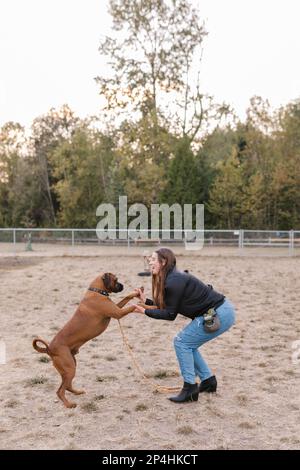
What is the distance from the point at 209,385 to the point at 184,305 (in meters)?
0.98

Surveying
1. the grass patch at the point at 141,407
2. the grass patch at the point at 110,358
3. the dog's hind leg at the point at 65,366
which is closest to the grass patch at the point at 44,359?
the grass patch at the point at 110,358

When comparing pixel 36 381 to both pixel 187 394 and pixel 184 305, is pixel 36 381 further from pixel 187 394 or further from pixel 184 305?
pixel 184 305

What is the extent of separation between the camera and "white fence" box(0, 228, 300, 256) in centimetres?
2266

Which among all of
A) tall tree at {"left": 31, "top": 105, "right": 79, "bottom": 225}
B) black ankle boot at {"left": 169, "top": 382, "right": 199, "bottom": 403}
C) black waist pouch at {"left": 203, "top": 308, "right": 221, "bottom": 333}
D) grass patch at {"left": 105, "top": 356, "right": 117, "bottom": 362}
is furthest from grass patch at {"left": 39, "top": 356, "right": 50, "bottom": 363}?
tall tree at {"left": 31, "top": 105, "right": 79, "bottom": 225}

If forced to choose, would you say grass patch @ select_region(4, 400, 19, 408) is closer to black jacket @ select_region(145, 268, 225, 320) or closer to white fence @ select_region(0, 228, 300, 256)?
black jacket @ select_region(145, 268, 225, 320)

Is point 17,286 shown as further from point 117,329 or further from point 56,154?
point 56,154

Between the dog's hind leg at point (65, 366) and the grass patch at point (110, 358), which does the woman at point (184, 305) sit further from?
the grass patch at point (110, 358)

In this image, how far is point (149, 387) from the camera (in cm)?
532

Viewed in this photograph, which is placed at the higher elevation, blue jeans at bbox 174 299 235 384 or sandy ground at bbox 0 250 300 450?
blue jeans at bbox 174 299 235 384

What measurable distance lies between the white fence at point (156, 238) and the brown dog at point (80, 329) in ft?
58.2

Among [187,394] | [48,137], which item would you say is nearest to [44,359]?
[187,394]

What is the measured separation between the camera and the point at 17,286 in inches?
487

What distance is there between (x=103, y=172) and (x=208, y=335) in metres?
29.2
